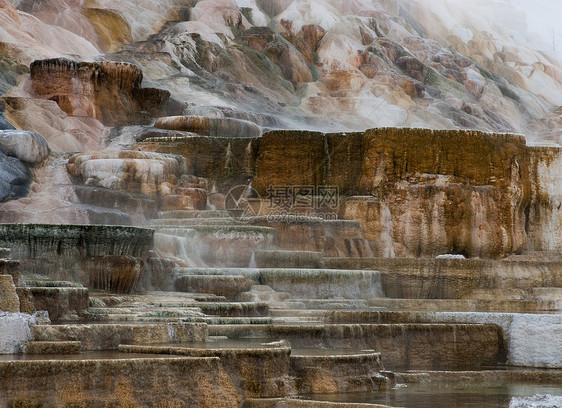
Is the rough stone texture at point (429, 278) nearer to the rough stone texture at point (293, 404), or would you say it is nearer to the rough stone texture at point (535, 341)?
the rough stone texture at point (535, 341)

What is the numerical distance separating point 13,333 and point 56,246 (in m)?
3.82

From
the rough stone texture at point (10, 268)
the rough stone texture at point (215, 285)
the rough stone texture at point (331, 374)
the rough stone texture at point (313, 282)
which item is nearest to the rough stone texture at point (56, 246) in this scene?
the rough stone texture at point (215, 285)

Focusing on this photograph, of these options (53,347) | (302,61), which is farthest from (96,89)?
(53,347)

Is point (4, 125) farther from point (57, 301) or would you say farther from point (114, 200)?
point (57, 301)

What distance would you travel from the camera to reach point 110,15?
33.1m

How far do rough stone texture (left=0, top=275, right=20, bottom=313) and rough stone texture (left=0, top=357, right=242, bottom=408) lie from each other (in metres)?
1.81

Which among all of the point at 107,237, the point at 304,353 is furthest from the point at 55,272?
the point at 304,353

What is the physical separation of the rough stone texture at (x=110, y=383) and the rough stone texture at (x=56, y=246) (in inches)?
182

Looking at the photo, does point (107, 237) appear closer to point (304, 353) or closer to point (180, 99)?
point (304, 353)

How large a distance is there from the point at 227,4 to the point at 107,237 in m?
27.5

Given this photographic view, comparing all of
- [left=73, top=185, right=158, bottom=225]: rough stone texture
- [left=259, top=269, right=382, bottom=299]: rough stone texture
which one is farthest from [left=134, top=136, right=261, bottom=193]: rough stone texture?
[left=259, top=269, right=382, bottom=299]: rough stone texture

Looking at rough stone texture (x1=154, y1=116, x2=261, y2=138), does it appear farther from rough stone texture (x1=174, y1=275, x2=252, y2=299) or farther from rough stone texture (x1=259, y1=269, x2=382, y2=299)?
rough stone texture (x1=174, y1=275, x2=252, y2=299)

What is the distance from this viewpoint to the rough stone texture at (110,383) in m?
6.45

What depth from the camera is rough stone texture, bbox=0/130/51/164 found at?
17094 millimetres
